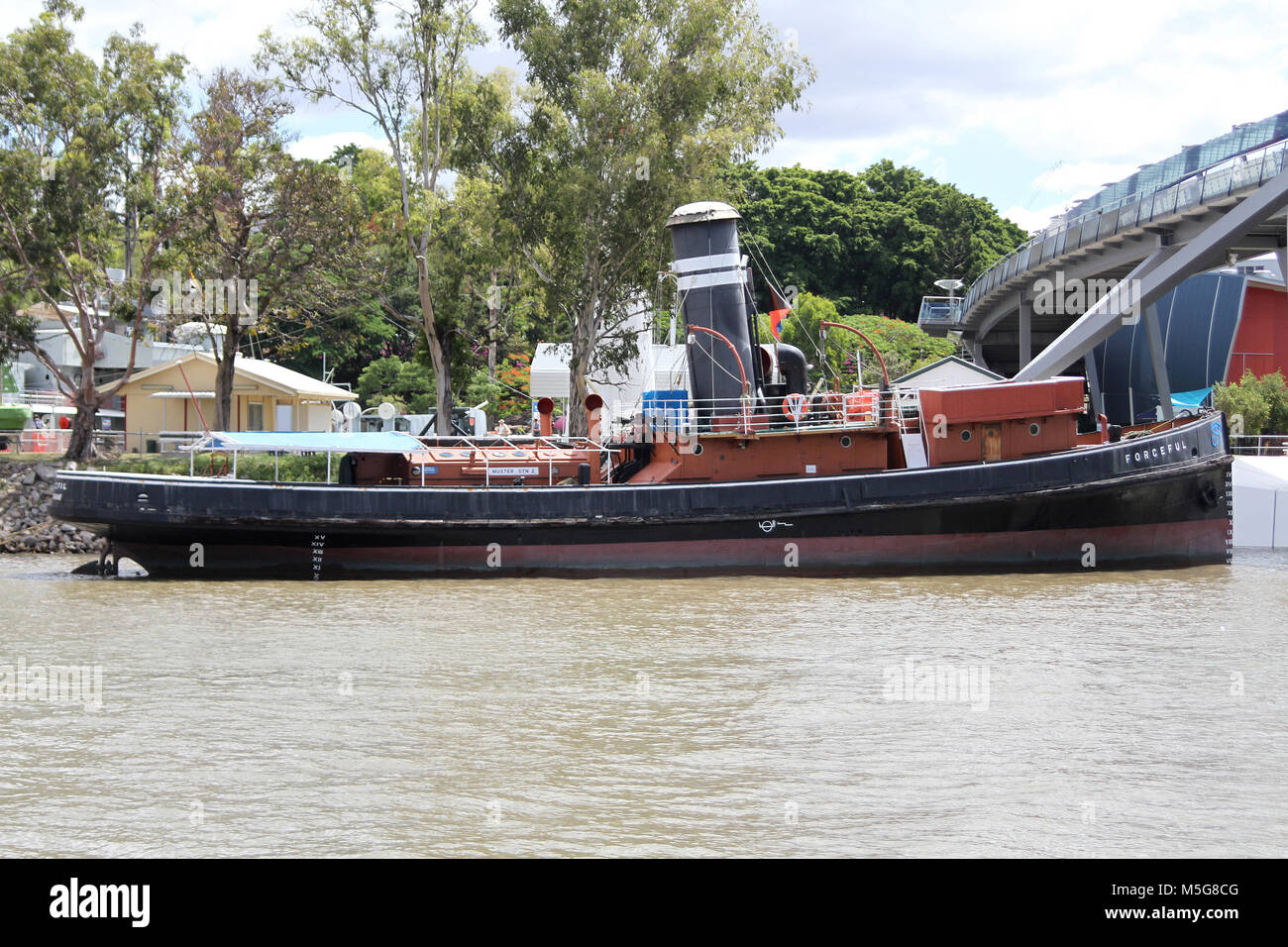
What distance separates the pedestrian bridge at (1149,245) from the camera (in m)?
33.3

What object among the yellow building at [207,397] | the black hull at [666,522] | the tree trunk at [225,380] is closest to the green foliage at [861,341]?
the yellow building at [207,397]

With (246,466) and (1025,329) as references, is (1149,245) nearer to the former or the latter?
(1025,329)

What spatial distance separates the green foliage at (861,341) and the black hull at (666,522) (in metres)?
30.9

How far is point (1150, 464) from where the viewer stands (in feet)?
73.6

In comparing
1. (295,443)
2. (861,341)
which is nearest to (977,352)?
(861,341)

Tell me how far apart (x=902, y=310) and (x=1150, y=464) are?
5850 centimetres

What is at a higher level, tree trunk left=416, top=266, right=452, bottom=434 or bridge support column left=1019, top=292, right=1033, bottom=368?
bridge support column left=1019, top=292, right=1033, bottom=368

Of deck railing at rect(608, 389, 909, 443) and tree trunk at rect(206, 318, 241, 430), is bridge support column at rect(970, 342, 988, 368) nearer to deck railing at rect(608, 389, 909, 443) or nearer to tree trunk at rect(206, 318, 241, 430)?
tree trunk at rect(206, 318, 241, 430)

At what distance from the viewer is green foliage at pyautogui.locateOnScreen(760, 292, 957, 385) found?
57656mm

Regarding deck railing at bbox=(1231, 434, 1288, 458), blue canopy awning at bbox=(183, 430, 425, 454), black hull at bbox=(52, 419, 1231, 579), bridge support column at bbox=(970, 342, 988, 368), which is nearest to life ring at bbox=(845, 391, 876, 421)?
black hull at bbox=(52, 419, 1231, 579)

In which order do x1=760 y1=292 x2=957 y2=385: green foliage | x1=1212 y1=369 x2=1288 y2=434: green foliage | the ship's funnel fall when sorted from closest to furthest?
the ship's funnel, x1=1212 y1=369 x2=1288 y2=434: green foliage, x1=760 y1=292 x2=957 y2=385: green foliage

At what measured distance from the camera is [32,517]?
2952 cm

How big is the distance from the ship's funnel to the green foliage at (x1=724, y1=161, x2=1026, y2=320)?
51899 millimetres

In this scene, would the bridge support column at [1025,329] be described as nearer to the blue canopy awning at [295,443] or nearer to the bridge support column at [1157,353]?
the bridge support column at [1157,353]
